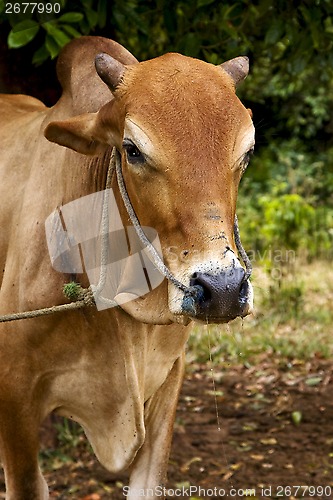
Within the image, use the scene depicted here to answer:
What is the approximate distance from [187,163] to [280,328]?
4116mm

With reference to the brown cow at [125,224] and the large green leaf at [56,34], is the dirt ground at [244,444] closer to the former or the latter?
the brown cow at [125,224]

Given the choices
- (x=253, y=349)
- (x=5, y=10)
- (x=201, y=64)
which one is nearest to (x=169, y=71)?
(x=201, y=64)

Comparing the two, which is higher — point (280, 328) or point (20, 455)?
point (20, 455)

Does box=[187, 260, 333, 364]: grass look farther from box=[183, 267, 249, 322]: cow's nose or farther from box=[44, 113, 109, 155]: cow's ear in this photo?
box=[183, 267, 249, 322]: cow's nose

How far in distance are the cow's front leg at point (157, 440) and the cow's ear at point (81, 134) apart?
90 centimetres

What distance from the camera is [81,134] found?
2590 mm

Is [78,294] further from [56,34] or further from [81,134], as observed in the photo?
[56,34]

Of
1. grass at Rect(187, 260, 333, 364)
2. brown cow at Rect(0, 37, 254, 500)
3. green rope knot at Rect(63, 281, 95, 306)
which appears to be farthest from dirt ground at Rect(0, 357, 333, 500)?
green rope knot at Rect(63, 281, 95, 306)

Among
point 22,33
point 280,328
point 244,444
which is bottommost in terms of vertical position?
point 280,328

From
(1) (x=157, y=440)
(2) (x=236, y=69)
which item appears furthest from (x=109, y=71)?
(1) (x=157, y=440)

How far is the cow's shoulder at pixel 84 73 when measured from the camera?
9.32 ft

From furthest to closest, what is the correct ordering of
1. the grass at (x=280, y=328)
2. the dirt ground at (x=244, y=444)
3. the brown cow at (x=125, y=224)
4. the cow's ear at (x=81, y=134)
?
the grass at (x=280, y=328)
the dirt ground at (x=244, y=444)
the cow's ear at (x=81, y=134)
the brown cow at (x=125, y=224)

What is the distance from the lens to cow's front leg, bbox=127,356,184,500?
3145 millimetres

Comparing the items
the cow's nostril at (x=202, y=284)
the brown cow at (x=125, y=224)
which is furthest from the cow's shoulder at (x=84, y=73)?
the cow's nostril at (x=202, y=284)
